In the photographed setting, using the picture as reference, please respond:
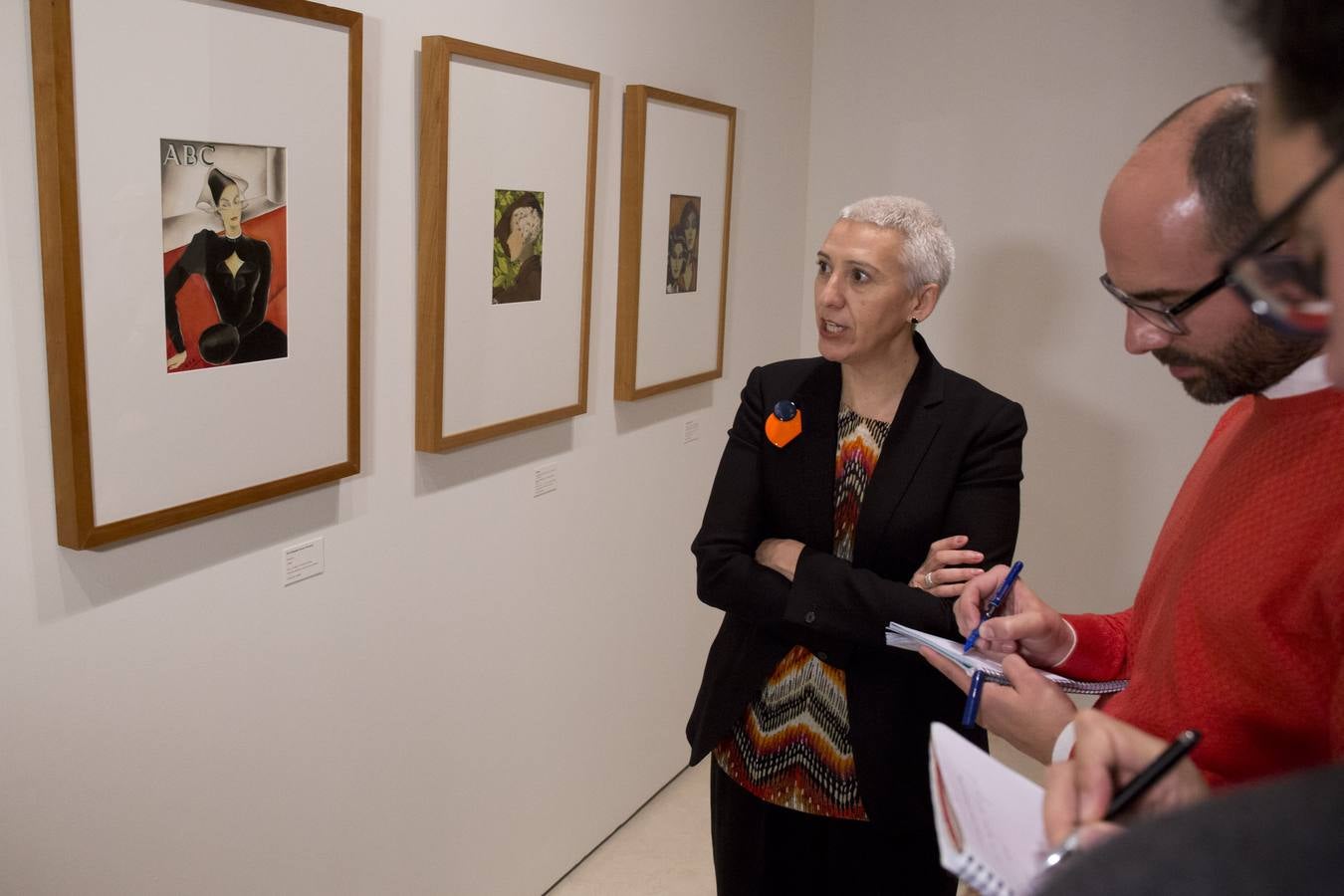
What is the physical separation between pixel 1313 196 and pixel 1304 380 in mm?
901

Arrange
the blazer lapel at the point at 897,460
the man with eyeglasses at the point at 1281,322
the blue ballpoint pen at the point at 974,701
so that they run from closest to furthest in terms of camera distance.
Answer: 1. the man with eyeglasses at the point at 1281,322
2. the blue ballpoint pen at the point at 974,701
3. the blazer lapel at the point at 897,460

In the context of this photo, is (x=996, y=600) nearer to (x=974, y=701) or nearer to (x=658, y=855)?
(x=974, y=701)

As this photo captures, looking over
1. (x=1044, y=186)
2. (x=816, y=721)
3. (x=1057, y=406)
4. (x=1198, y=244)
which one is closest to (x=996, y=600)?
(x=816, y=721)

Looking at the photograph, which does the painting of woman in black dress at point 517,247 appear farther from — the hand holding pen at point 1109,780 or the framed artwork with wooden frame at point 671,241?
the hand holding pen at point 1109,780

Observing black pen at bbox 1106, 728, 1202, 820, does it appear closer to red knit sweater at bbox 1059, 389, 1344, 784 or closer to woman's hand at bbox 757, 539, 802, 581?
red knit sweater at bbox 1059, 389, 1344, 784

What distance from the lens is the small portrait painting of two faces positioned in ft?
12.2

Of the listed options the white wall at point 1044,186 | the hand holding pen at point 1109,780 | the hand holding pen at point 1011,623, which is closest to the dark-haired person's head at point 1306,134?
the hand holding pen at point 1109,780

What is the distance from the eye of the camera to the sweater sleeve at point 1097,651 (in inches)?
74.9

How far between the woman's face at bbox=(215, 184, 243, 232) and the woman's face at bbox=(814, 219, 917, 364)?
1185 millimetres

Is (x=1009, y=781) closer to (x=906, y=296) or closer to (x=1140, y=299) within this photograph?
(x=1140, y=299)

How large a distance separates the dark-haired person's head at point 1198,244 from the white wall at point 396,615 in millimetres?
1607

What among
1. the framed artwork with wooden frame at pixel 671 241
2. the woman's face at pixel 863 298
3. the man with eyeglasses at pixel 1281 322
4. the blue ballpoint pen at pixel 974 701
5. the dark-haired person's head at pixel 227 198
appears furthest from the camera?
the framed artwork with wooden frame at pixel 671 241

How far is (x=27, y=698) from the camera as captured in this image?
1.94 metres

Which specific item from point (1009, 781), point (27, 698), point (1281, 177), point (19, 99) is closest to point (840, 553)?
point (1009, 781)
